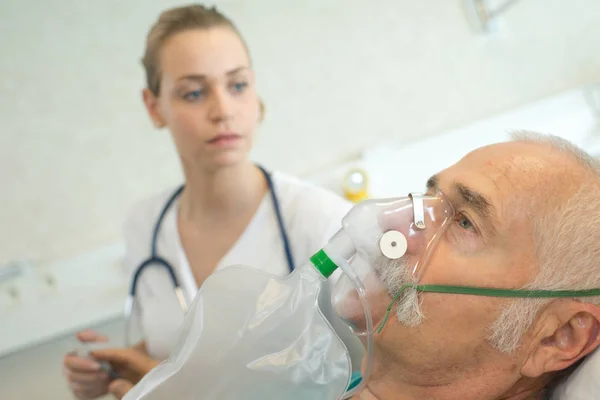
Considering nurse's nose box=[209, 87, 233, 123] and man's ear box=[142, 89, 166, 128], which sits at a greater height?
man's ear box=[142, 89, 166, 128]

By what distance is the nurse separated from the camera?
47.5 inches

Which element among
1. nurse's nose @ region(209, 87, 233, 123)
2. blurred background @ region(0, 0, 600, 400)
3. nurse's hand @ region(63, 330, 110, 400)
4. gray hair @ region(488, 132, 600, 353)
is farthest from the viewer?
blurred background @ region(0, 0, 600, 400)

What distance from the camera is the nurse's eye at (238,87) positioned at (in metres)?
1.23

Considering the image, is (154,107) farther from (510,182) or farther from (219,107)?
(510,182)

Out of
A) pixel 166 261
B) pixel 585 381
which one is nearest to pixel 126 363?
pixel 166 261

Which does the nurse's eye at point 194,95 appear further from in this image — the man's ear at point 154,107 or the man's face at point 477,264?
the man's face at point 477,264

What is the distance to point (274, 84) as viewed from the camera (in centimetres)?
196

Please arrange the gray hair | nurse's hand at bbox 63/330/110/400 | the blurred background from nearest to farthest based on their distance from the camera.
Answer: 1. the gray hair
2. nurse's hand at bbox 63/330/110/400
3. the blurred background

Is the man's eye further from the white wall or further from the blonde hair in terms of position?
the white wall

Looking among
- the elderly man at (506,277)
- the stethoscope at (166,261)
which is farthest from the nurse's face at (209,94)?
the elderly man at (506,277)

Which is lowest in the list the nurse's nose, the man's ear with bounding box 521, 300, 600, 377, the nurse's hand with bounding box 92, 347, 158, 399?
the man's ear with bounding box 521, 300, 600, 377

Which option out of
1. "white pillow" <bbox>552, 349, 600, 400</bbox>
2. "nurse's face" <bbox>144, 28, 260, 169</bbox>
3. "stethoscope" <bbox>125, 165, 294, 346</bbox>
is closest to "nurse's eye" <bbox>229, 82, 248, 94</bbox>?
"nurse's face" <bbox>144, 28, 260, 169</bbox>

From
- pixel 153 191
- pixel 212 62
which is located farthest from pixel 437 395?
pixel 153 191

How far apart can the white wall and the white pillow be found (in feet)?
4.07
